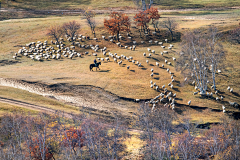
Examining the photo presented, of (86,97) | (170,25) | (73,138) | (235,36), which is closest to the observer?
(73,138)

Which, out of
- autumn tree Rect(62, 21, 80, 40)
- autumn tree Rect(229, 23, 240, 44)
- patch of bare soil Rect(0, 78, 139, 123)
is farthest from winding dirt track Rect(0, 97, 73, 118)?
autumn tree Rect(229, 23, 240, 44)

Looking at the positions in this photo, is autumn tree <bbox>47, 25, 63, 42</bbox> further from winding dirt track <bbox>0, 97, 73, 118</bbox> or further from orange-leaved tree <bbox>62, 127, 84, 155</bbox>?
orange-leaved tree <bbox>62, 127, 84, 155</bbox>

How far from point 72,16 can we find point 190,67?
7010 centimetres

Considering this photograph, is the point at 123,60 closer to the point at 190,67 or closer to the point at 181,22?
the point at 190,67

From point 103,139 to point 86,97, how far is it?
17.2 metres

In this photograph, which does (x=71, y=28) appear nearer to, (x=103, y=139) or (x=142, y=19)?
(x=142, y=19)

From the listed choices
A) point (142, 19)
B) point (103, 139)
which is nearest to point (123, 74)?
point (103, 139)

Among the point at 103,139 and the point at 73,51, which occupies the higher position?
the point at 73,51

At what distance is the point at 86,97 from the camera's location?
5628cm

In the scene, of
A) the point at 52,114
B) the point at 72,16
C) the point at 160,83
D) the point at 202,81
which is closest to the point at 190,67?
the point at 202,81

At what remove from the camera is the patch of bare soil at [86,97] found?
52.7m

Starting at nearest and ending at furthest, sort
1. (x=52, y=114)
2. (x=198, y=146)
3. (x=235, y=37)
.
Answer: (x=198, y=146)
(x=52, y=114)
(x=235, y=37)

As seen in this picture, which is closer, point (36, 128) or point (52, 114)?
point (36, 128)

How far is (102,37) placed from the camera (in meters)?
84.9
